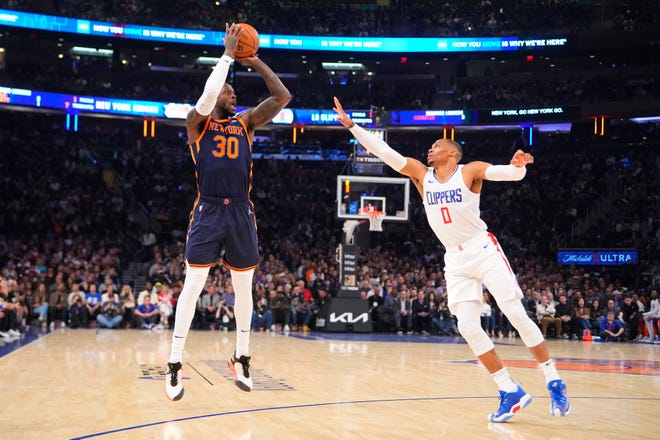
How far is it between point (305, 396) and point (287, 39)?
28.1 meters

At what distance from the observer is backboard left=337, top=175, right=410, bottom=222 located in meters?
20.0

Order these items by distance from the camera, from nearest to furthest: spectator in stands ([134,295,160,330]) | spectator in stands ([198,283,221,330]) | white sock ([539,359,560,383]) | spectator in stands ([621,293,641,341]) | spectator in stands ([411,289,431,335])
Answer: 1. white sock ([539,359,560,383])
2. spectator in stands ([134,295,160,330])
3. spectator in stands ([198,283,221,330])
4. spectator in stands ([621,293,641,341])
5. spectator in stands ([411,289,431,335])

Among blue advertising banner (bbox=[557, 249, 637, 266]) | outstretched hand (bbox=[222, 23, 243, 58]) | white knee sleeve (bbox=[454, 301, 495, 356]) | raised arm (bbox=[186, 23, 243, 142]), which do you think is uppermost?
outstretched hand (bbox=[222, 23, 243, 58])

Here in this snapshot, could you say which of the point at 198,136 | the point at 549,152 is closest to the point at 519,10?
the point at 549,152

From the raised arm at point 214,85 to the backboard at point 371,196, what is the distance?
13601 mm

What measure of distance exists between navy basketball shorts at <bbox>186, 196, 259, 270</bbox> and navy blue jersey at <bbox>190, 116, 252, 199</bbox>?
87 millimetres

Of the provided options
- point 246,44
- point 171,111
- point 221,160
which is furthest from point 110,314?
point 171,111

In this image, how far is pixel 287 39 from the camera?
1318 inches

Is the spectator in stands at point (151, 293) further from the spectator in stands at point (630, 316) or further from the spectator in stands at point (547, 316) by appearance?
the spectator in stands at point (630, 316)

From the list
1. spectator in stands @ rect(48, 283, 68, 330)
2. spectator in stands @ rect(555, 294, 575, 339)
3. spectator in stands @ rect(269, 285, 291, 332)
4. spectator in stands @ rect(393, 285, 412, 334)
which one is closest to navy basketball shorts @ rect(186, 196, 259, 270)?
spectator in stands @ rect(48, 283, 68, 330)

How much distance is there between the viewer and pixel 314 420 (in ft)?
18.7

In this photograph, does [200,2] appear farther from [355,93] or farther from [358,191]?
[358,191]

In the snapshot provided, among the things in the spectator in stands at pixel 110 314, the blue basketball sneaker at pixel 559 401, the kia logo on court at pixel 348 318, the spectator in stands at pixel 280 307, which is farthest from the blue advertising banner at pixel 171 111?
the blue basketball sneaker at pixel 559 401

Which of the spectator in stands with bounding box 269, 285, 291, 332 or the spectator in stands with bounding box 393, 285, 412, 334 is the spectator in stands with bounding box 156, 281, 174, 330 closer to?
the spectator in stands with bounding box 269, 285, 291, 332
